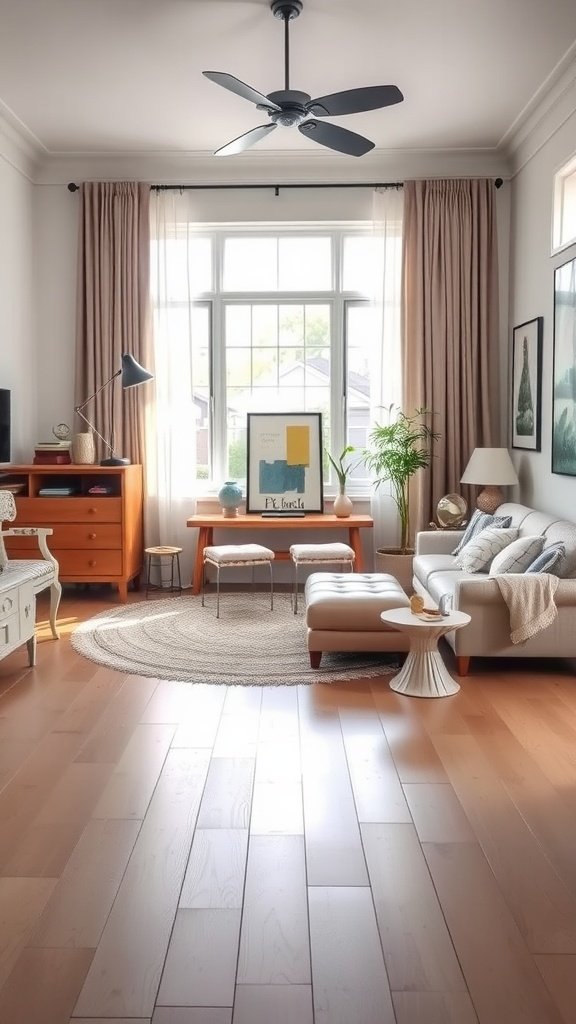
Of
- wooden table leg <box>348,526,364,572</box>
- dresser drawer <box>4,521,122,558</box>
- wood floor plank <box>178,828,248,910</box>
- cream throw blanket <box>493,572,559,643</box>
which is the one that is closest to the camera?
wood floor plank <box>178,828,248,910</box>

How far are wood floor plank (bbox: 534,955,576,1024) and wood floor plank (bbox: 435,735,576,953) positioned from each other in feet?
0.12

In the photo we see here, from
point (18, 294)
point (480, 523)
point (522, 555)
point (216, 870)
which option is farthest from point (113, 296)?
point (216, 870)

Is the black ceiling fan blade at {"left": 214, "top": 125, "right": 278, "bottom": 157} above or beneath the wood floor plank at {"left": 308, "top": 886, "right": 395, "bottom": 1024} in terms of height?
above

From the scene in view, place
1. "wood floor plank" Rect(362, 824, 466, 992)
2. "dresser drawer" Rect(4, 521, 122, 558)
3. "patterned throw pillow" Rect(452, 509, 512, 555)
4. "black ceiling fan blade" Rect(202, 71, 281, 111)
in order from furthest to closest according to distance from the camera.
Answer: "dresser drawer" Rect(4, 521, 122, 558)
"patterned throw pillow" Rect(452, 509, 512, 555)
"black ceiling fan blade" Rect(202, 71, 281, 111)
"wood floor plank" Rect(362, 824, 466, 992)

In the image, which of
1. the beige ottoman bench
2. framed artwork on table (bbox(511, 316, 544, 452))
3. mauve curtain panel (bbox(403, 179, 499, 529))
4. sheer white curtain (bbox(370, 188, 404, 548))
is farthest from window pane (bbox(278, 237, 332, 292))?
the beige ottoman bench

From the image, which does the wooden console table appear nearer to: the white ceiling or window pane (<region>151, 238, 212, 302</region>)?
window pane (<region>151, 238, 212, 302</region>)

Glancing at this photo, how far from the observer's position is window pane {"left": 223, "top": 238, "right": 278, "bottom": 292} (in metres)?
6.71

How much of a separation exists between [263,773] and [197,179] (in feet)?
16.1

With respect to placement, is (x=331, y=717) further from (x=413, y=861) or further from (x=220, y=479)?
(x=220, y=479)

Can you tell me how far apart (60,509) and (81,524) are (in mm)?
173

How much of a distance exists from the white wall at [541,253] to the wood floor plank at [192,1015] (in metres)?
3.77

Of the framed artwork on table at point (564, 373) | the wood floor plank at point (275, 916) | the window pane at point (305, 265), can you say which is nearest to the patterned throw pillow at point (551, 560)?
the framed artwork on table at point (564, 373)

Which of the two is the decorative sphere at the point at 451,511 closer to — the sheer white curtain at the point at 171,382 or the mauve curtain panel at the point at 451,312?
the mauve curtain panel at the point at 451,312

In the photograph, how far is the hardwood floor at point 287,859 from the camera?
1.79 meters
